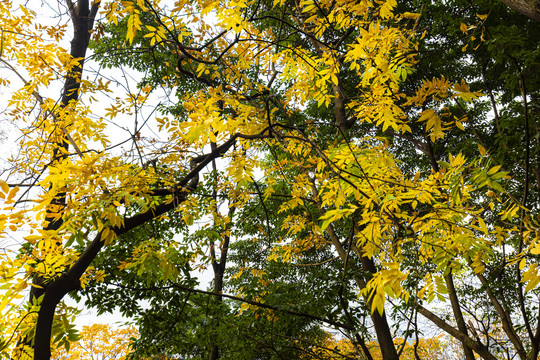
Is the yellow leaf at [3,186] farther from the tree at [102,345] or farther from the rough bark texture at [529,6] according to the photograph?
the tree at [102,345]

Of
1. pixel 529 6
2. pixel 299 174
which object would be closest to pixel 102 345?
pixel 299 174

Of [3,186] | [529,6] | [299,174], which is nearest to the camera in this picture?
[3,186]

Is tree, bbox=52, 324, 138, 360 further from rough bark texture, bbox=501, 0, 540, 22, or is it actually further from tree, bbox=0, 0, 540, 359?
rough bark texture, bbox=501, 0, 540, 22

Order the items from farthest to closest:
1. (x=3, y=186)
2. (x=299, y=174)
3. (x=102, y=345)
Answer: (x=102, y=345), (x=299, y=174), (x=3, y=186)

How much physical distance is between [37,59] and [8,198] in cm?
221

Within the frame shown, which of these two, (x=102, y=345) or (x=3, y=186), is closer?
(x=3, y=186)

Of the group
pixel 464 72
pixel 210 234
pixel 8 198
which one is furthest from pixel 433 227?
pixel 464 72

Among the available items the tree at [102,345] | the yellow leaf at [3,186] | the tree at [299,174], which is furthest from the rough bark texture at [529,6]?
the tree at [102,345]

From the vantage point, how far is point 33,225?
6.55 ft

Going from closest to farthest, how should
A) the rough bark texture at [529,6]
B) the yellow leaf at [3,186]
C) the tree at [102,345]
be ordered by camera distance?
the yellow leaf at [3,186], the rough bark texture at [529,6], the tree at [102,345]

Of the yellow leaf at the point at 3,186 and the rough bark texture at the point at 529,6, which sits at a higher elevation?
the rough bark texture at the point at 529,6

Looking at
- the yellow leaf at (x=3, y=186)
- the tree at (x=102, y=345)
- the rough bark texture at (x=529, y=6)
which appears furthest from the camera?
the tree at (x=102, y=345)

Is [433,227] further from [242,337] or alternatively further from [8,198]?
[242,337]

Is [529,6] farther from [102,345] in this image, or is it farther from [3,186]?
[102,345]
